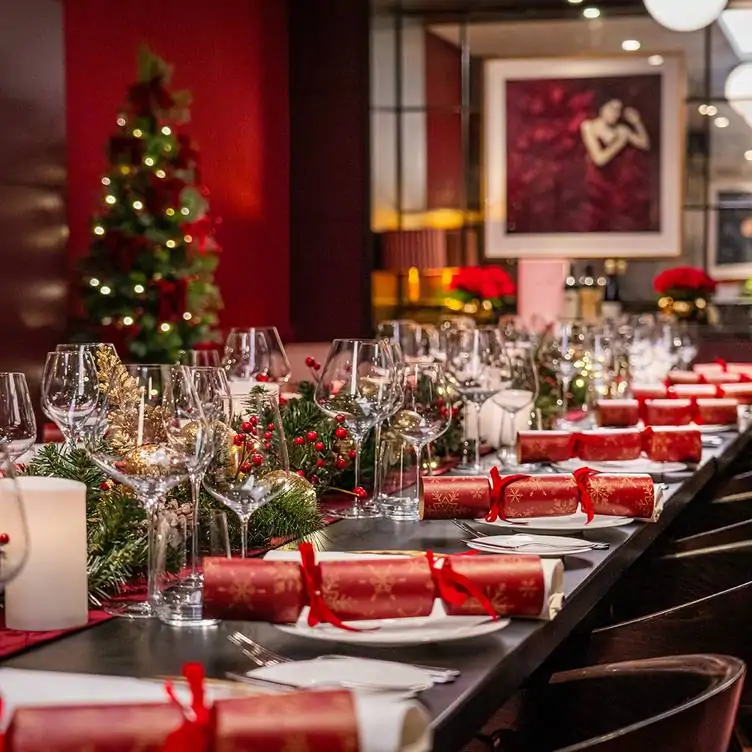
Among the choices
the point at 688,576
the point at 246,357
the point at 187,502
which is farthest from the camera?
the point at 246,357

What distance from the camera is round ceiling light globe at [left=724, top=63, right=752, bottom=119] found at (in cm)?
897

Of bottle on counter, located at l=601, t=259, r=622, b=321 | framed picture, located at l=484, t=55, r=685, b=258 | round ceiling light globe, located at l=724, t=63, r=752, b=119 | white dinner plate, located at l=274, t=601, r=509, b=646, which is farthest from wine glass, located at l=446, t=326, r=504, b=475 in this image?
framed picture, located at l=484, t=55, r=685, b=258

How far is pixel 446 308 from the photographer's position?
32.4ft

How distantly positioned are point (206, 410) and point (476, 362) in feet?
3.81

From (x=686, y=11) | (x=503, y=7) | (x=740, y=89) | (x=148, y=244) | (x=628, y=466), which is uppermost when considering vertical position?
(x=503, y=7)

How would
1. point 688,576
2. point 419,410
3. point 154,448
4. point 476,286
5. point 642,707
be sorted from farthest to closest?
point 476,286
point 688,576
point 419,410
point 642,707
point 154,448

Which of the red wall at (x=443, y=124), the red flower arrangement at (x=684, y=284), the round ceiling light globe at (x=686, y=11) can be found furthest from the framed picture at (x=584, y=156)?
the round ceiling light globe at (x=686, y=11)

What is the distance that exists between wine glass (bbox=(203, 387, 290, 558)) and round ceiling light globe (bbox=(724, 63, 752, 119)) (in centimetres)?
809

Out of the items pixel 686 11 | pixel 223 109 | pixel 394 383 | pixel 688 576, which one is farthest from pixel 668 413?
pixel 223 109

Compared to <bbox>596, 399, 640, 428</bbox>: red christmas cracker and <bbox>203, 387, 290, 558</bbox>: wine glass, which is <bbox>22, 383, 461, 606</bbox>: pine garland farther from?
<bbox>596, 399, 640, 428</bbox>: red christmas cracker

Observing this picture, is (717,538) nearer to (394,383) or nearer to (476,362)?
(476,362)

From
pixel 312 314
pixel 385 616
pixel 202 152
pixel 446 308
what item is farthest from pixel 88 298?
pixel 385 616

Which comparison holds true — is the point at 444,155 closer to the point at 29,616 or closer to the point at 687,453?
the point at 687,453

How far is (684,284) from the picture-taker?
7.34 meters
